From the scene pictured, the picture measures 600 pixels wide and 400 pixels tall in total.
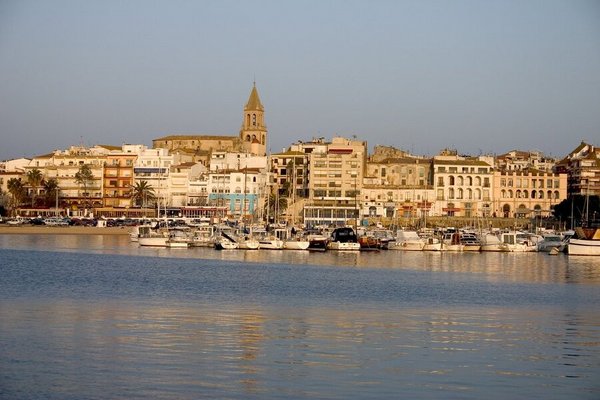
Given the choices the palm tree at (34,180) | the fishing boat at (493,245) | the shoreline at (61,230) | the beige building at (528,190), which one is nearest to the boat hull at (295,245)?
the fishing boat at (493,245)

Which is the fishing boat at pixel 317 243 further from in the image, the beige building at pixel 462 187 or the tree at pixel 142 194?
the beige building at pixel 462 187

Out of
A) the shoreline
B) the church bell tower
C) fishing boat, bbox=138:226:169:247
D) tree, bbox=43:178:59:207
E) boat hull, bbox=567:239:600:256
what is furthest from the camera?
the church bell tower

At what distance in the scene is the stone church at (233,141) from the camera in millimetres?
115438

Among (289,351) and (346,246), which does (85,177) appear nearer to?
(346,246)

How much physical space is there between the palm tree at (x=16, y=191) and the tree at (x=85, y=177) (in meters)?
5.62

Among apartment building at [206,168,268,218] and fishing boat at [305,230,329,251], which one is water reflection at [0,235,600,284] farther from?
apartment building at [206,168,268,218]

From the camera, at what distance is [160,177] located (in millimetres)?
100938

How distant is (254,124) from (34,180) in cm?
2967

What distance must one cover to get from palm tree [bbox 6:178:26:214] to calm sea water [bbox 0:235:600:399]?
63.2 meters

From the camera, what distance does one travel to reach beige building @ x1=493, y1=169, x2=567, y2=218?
10456 centimetres

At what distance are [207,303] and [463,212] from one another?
7612cm

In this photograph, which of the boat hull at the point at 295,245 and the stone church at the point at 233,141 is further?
the stone church at the point at 233,141

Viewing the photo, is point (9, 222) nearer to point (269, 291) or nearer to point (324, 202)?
point (324, 202)

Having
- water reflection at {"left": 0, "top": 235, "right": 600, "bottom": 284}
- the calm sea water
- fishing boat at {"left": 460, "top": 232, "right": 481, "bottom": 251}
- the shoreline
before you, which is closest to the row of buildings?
the shoreline
